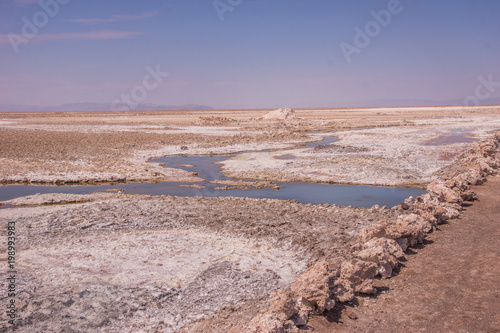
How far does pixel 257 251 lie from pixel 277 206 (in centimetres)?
369

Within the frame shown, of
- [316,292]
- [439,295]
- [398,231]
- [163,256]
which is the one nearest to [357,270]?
[316,292]

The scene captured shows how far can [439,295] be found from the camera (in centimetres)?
630

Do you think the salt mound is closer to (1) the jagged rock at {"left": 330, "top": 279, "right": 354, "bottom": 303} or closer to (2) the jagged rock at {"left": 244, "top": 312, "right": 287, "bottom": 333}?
(1) the jagged rock at {"left": 330, "top": 279, "right": 354, "bottom": 303}

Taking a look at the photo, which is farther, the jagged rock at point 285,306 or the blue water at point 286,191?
the blue water at point 286,191

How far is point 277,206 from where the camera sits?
12.1 meters

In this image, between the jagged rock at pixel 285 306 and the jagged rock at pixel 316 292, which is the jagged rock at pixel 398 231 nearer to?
the jagged rock at pixel 316 292

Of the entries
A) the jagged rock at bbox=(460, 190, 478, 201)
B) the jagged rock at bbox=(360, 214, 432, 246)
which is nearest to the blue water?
the jagged rock at bbox=(460, 190, 478, 201)

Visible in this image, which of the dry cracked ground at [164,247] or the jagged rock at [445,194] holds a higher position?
the jagged rock at [445,194]

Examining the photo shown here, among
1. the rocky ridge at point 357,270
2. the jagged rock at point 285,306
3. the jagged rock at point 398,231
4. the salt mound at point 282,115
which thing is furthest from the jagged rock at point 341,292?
the salt mound at point 282,115

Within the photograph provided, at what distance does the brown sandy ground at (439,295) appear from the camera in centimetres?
552

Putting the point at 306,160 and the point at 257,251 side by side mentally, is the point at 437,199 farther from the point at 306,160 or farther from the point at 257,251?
the point at 306,160

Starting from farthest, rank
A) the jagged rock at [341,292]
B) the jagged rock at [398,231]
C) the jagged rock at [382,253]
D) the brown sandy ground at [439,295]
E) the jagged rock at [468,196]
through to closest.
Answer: the jagged rock at [468,196] < the jagged rock at [398,231] < the jagged rock at [382,253] < the jagged rock at [341,292] < the brown sandy ground at [439,295]

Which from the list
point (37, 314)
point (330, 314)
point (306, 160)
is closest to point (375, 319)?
point (330, 314)

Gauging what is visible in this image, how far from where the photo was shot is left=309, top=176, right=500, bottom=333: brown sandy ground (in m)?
5.52
